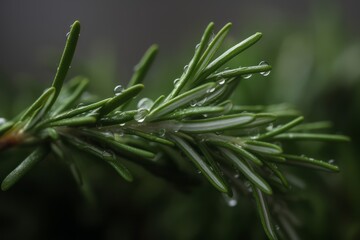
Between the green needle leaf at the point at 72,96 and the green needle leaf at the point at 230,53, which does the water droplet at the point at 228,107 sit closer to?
the green needle leaf at the point at 230,53

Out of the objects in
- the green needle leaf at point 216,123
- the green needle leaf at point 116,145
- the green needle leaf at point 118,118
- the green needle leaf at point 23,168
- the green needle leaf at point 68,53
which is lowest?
the green needle leaf at point 216,123

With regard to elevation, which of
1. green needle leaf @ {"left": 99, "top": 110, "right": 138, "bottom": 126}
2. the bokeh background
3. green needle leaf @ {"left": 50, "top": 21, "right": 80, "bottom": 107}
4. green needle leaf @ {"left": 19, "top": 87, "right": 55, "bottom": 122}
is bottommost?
the bokeh background

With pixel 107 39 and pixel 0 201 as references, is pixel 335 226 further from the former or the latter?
pixel 107 39

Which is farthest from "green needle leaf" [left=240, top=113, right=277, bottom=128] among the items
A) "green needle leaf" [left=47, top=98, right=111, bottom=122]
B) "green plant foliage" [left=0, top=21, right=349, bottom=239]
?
"green needle leaf" [left=47, top=98, right=111, bottom=122]

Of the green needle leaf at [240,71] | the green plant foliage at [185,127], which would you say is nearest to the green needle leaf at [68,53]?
the green plant foliage at [185,127]

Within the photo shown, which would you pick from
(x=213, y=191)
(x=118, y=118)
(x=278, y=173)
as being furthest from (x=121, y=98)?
(x=213, y=191)

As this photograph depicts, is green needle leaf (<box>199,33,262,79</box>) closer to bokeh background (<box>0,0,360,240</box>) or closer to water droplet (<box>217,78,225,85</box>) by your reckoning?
water droplet (<box>217,78,225,85</box>)
